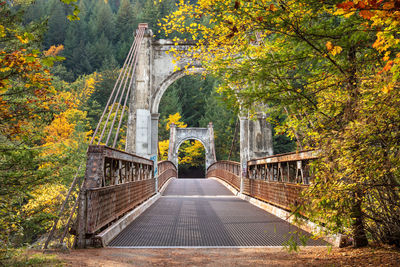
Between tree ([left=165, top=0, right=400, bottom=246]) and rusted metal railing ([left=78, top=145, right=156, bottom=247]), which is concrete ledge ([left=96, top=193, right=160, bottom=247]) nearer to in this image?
rusted metal railing ([left=78, top=145, right=156, bottom=247])

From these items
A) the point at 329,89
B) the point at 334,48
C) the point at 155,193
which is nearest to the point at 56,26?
the point at 155,193

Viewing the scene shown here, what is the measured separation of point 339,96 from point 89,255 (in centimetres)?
320

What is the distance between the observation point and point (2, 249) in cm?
332

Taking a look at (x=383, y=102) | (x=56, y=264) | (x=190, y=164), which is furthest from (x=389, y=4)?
(x=190, y=164)

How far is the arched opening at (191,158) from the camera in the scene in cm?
4297

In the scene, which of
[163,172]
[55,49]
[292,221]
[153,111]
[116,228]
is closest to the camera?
[292,221]

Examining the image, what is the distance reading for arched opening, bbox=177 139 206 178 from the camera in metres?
43.0

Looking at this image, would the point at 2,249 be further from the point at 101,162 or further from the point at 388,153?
the point at 388,153

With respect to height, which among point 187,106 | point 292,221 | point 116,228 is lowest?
point 116,228

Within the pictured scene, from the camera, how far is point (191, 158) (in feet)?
142

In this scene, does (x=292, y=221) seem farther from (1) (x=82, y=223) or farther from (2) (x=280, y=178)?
(2) (x=280, y=178)

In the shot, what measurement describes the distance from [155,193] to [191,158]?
107 ft

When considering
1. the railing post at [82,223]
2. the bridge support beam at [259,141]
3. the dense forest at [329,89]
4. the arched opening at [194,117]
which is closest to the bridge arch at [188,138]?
the arched opening at [194,117]

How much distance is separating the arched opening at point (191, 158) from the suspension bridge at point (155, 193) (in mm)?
29763
